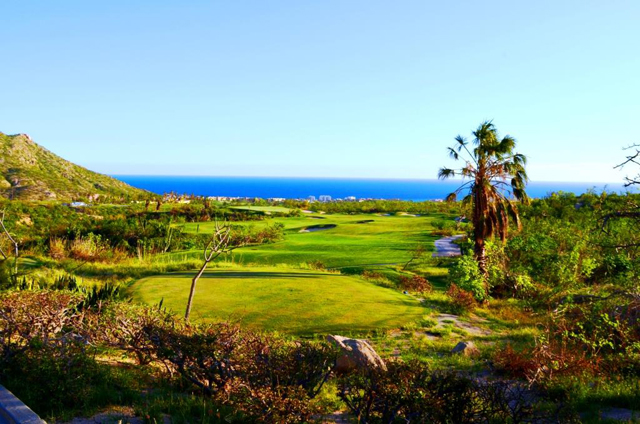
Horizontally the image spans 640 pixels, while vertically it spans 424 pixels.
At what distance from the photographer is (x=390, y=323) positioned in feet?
36.6

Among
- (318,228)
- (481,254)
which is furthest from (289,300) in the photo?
(318,228)

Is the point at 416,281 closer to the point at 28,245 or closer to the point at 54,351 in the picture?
the point at 54,351

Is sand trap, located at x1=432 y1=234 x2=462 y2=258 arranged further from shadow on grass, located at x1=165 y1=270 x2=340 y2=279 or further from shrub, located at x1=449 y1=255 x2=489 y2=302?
shadow on grass, located at x1=165 y1=270 x2=340 y2=279

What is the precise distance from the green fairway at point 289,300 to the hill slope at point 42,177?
126ft

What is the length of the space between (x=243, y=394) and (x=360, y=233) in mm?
25443

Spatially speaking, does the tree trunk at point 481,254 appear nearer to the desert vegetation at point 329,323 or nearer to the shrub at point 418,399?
the desert vegetation at point 329,323

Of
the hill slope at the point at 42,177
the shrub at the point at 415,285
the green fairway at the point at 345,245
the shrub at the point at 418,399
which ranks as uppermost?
the hill slope at the point at 42,177

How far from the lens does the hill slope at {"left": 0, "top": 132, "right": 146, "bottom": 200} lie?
51791 millimetres

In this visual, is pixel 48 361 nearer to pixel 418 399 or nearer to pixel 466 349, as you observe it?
pixel 418 399

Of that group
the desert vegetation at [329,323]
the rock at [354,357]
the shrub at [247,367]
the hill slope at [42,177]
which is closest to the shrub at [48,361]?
the desert vegetation at [329,323]

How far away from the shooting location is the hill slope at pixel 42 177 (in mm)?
51791

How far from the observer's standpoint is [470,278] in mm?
15172

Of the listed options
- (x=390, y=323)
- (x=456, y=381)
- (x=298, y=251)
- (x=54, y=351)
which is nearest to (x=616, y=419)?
(x=456, y=381)

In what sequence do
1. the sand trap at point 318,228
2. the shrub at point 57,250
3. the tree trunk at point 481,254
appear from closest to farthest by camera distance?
1. the tree trunk at point 481,254
2. the shrub at point 57,250
3. the sand trap at point 318,228
